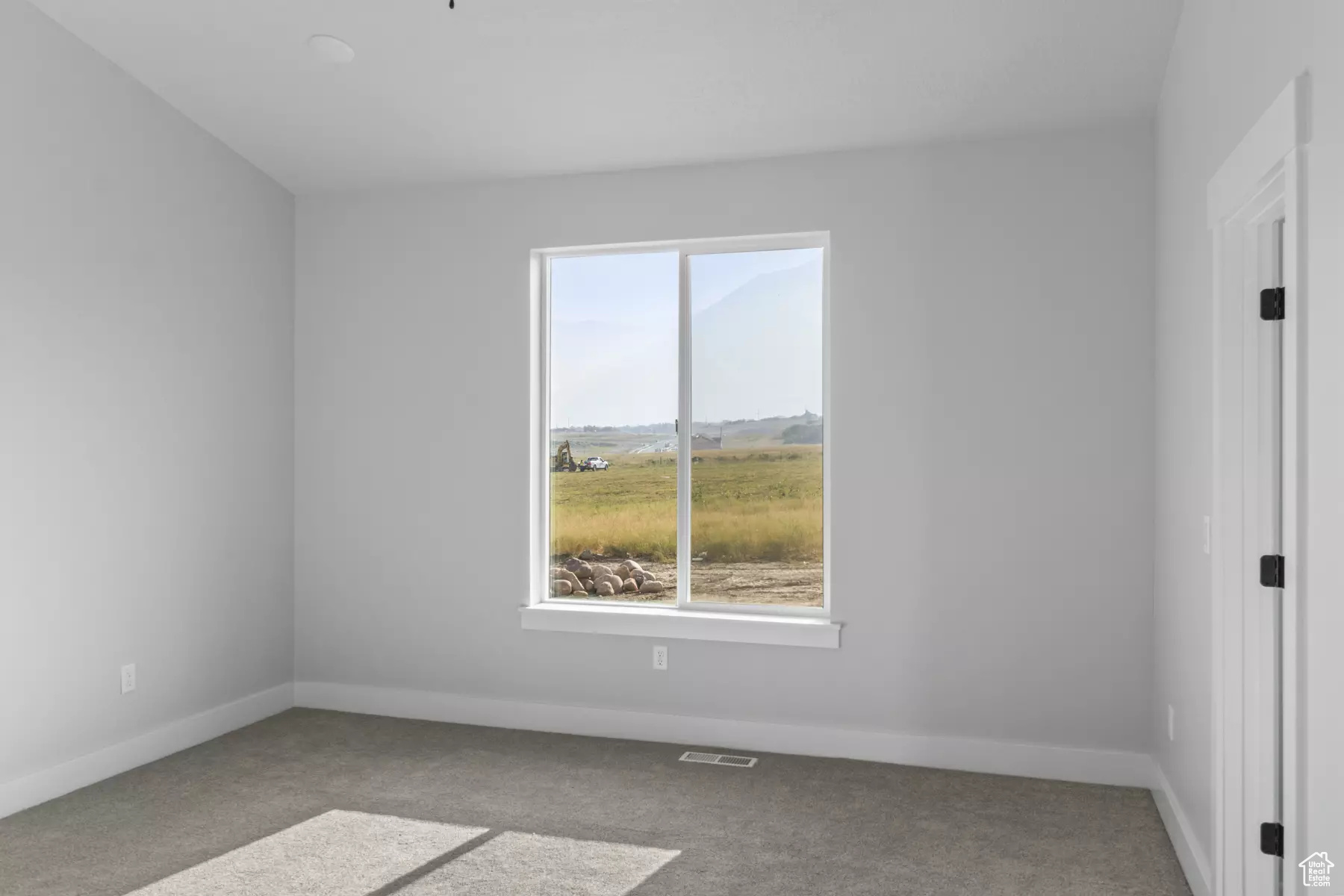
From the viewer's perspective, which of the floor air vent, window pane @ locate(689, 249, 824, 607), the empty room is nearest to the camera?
the empty room

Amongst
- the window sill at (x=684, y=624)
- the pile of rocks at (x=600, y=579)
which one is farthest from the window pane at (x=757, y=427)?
the pile of rocks at (x=600, y=579)

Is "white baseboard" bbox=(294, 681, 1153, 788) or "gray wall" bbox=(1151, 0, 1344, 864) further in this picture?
"white baseboard" bbox=(294, 681, 1153, 788)

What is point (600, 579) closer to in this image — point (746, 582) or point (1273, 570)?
point (746, 582)

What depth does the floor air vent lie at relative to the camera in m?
4.02

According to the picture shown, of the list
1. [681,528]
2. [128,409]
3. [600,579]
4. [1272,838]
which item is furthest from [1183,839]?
[128,409]

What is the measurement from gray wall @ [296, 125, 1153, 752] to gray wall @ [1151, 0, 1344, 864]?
0.23 metres

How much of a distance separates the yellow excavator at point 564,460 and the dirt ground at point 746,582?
0.57 meters

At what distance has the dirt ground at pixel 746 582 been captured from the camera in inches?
169

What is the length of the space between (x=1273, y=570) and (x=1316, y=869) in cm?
76

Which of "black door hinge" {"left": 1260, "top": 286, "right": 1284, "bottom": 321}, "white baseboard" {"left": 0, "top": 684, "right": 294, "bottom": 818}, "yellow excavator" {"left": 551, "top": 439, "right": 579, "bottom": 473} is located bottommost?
"white baseboard" {"left": 0, "top": 684, "right": 294, "bottom": 818}

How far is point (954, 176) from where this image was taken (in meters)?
3.99

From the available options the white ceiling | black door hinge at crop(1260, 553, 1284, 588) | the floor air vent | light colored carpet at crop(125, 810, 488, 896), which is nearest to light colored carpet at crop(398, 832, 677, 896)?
light colored carpet at crop(125, 810, 488, 896)

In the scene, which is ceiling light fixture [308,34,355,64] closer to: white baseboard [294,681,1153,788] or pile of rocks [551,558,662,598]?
pile of rocks [551,558,662,598]

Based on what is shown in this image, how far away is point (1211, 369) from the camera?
2.70 m
